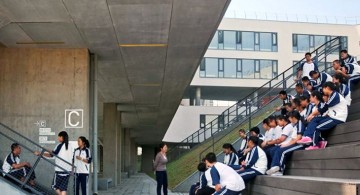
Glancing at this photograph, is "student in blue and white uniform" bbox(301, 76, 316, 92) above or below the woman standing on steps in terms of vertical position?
above

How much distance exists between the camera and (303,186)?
6742mm

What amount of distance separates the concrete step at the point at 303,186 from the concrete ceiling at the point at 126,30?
12.4 feet

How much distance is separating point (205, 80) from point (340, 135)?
4090cm

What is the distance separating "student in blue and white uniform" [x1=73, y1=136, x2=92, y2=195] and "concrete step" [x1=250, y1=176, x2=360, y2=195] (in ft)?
12.7

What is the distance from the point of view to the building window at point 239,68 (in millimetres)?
49938

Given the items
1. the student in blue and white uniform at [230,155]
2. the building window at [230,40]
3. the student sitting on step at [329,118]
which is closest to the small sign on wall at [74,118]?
the student in blue and white uniform at [230,155]

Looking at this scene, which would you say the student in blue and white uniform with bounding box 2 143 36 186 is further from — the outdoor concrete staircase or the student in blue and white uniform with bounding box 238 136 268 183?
the outdoor concrete staircase

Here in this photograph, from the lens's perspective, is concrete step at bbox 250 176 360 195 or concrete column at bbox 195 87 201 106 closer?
concrete step at bbox 250 176 360 195

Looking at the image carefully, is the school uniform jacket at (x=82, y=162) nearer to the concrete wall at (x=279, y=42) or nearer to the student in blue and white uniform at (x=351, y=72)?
the student in blue and white uniform at (x=351, y=72)

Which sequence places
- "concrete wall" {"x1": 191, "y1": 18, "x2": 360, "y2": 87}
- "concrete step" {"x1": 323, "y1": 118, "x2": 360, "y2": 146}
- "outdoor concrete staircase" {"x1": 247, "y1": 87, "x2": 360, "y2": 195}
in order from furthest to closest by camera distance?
"concrete wall" {"x1": 191, "y1": 18, "x2": 360, "y2": 87}, "concrete step" {"x1": 323, "y1": 118, "x2": 360, "y2": 146}, "outdoor concrete staircase" {"x1": 247, "y1": 87, "x2": 360, "y2": 195}

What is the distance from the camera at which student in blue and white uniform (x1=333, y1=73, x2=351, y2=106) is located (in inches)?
372

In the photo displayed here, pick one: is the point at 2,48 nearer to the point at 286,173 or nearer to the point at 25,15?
the point at 25,15

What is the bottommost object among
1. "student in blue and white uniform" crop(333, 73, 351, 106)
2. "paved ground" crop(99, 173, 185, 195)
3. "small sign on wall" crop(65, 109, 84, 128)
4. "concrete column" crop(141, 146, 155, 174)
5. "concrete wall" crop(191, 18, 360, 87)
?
"concrete column" crop(141, 146, 155, 174)

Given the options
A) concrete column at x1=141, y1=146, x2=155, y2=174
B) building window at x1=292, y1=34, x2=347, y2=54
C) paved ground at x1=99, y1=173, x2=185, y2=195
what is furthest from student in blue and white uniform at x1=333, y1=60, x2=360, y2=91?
concrete column at x1=141, y1=146, x2=155, y2=174
